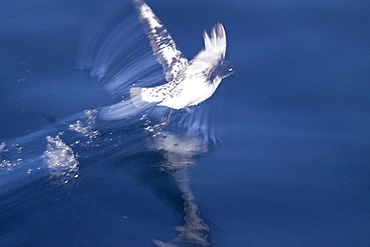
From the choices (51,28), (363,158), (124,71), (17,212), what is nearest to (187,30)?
(124,71)

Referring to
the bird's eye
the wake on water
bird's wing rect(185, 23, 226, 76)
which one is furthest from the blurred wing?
the bird's eye

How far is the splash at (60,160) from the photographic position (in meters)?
2.19

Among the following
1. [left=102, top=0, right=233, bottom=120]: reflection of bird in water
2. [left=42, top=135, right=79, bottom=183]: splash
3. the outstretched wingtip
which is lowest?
[left=42, top=135, right=79, bottom=183]: splash

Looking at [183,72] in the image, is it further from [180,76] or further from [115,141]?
[115,141]

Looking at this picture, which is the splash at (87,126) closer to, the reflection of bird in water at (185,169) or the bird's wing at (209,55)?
the reflection of bird in water at (185,169)

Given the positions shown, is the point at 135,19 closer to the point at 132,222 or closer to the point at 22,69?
the point at 22,69

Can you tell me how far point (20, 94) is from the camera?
2.62 m

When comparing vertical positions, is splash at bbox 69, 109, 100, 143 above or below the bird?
below

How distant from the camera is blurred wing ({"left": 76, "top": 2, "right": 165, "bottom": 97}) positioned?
104 inches

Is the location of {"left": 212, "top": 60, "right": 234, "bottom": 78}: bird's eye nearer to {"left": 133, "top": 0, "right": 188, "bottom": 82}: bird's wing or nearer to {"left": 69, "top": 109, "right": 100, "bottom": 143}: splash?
{"left": 133, "top": 0, "right": 188, "bottom": 82}: bird's wing

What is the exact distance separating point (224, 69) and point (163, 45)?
0.39 meters

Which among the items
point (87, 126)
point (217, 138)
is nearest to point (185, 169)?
point (217, 138)

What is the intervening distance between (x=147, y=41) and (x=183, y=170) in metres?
0.91

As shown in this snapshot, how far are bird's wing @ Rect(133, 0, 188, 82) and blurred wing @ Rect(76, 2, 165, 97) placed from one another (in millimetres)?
35
